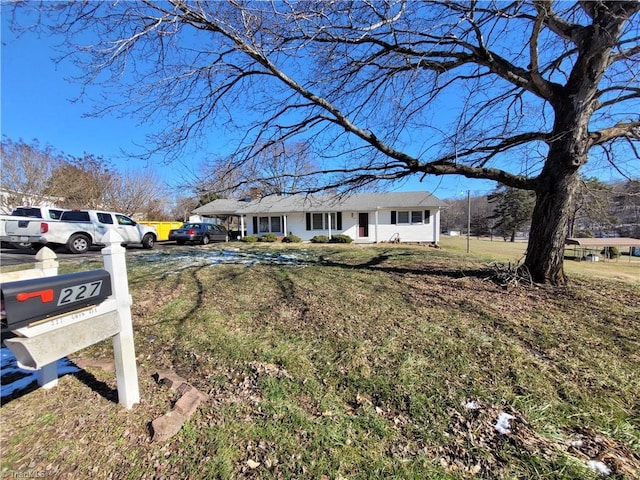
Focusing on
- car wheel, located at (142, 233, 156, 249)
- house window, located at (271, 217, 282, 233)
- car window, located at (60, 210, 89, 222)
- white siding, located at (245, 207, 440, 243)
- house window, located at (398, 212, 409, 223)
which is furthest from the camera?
house window, located at (271, 217, 282, 233)

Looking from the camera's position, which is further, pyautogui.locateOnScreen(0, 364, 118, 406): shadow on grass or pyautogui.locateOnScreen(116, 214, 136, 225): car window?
pyautogui.locateOnScreen(116, 214, 136, 225): car window

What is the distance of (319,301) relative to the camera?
5047 mm

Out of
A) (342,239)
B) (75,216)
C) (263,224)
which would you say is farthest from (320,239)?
(75,216)

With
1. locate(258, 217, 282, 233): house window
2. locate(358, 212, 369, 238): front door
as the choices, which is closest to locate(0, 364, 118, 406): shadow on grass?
locate(358, 212, 369, 238): front door

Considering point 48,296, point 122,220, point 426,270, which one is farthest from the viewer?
point 122,220

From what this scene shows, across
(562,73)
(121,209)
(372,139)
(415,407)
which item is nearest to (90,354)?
(415,407)

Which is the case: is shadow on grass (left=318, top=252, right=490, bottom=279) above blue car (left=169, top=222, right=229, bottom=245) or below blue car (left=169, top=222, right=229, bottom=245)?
below

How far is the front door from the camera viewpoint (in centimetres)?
2208

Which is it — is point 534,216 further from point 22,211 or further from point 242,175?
point 22,211

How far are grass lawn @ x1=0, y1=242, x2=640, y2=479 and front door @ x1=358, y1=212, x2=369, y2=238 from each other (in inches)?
670

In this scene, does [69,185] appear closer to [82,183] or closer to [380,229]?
[82,183]

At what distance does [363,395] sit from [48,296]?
2498 millimetres

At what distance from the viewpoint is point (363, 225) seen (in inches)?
874

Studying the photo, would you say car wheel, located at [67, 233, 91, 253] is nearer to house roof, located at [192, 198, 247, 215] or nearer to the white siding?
house roof, located at [192, 198, 247, 215]
